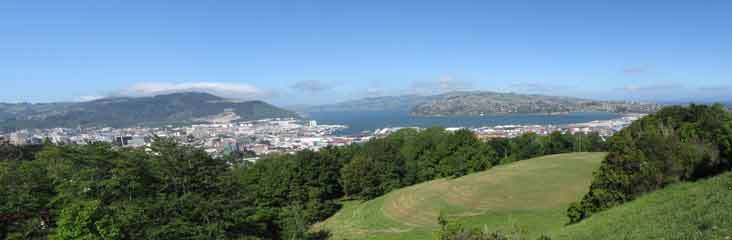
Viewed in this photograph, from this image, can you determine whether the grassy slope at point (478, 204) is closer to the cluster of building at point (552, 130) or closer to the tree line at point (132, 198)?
the tree line at point (132, 198)

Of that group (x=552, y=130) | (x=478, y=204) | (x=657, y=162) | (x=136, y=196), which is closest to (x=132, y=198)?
(x=136, y=196)

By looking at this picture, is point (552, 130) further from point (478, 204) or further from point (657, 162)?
point (657, 162)

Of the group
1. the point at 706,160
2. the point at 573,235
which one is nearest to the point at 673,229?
the point at 573,235

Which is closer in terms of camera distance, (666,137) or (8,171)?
(666,137)

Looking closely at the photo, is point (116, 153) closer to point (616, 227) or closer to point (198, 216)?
point (198, 216)

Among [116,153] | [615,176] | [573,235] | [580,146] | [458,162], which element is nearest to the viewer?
[573,235]

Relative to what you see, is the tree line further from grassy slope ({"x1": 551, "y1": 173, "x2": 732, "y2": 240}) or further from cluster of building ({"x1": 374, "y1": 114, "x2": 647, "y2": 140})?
cluster of building ({"x1": 374, "y1": 114, "x2": 647, "y2": 140})

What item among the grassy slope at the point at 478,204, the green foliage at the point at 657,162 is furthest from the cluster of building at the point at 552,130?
the green foliage at the point at 657,162
